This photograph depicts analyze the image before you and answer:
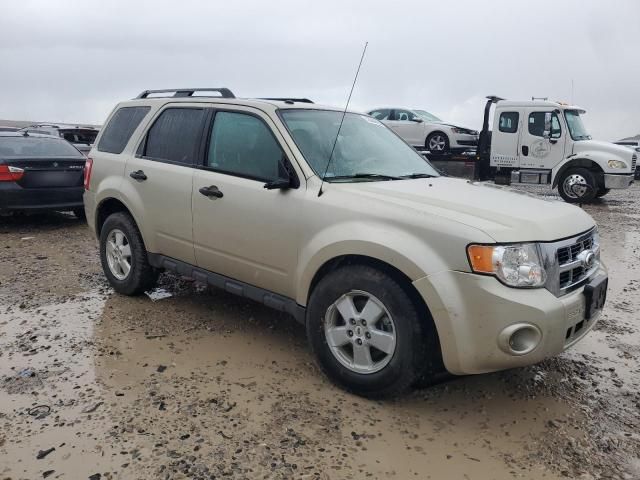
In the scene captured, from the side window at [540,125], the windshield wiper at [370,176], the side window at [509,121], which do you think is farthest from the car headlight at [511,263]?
the side window at [509,121]

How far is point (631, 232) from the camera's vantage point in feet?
32.7

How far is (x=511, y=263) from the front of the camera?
288 centimetres

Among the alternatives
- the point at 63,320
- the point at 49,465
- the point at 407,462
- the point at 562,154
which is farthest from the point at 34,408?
the point at 562,154

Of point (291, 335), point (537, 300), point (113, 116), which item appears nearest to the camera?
point (537, 300)

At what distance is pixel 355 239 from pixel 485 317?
840 millimetres

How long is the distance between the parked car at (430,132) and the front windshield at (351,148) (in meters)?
12.5

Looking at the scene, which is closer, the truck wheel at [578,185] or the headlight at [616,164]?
the headlight at [616,164]

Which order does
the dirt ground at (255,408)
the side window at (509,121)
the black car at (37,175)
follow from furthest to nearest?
the side window at (509,121) → the black car at (37,175) → the dirt ground at (255,408)

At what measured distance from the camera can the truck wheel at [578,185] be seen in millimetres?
13539

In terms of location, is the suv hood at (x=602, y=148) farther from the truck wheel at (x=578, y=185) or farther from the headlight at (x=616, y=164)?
the truck wheel at (x=578, y=185)

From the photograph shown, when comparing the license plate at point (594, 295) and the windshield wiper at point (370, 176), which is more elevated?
the windshield wiper at point (370, 176)

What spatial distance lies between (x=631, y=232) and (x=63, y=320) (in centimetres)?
941

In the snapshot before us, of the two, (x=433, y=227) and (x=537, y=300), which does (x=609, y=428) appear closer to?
(x=537, y=300)

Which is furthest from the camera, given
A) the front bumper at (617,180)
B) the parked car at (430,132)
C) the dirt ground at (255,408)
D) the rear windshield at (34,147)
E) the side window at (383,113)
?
the side window at (383,113)
